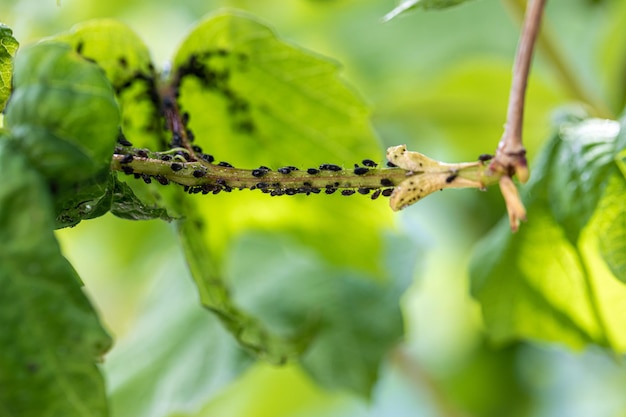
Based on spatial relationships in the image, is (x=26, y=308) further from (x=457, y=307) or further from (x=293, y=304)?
(x=457, y=307)

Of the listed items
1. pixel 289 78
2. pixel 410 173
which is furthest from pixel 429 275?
pixel 410 173

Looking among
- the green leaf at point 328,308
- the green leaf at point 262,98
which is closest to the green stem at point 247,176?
the green leaf at point 262,98

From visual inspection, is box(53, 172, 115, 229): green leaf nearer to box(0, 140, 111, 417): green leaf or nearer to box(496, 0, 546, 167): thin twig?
box(0, 140, 111, 417): green leaf

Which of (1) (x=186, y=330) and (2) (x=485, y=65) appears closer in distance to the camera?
(1) (x=186, y=330)

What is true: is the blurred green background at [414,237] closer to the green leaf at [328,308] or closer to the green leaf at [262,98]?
the green leaf at [328,308]

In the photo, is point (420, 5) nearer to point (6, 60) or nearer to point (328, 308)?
point (6, 60)
